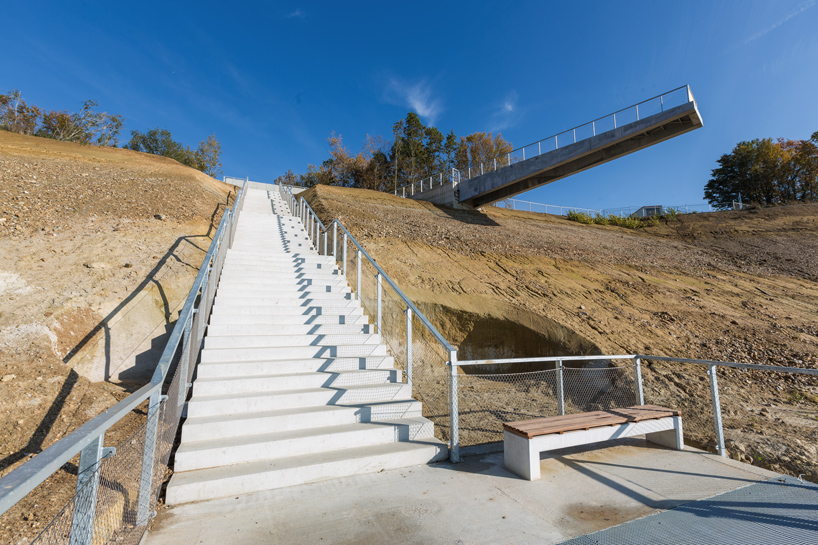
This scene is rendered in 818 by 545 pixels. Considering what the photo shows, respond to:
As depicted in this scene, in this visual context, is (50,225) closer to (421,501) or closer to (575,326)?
(421,501)

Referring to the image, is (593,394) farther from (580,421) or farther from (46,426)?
(46,426)

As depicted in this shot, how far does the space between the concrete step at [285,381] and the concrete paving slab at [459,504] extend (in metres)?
1.36

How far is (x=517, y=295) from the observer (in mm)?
10539

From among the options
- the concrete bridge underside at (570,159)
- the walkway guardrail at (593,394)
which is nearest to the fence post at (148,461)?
the walkway guardrail at (593,394)

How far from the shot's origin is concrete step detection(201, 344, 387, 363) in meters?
4.64

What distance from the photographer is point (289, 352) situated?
5.04m

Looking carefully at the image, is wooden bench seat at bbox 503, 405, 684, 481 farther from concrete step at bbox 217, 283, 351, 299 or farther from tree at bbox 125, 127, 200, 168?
tree at bbox 125, 127, 200, 168

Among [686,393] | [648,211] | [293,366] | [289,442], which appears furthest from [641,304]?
[648,211]

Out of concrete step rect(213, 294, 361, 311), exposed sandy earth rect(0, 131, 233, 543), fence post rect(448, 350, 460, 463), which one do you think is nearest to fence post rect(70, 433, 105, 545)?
exposed sandy earth rect(0, 131, 233, 543)

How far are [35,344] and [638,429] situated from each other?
7.38m

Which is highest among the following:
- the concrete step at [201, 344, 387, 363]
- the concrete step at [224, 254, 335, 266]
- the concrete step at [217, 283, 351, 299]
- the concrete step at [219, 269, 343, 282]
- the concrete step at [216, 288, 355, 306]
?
Answer: the concrete step at [224, 254, 335, 266]

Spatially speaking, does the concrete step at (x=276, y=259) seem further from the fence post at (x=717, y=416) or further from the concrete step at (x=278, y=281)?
the fence post at (x=717, y=416)

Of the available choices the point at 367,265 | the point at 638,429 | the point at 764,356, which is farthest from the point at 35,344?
the point at 764,356

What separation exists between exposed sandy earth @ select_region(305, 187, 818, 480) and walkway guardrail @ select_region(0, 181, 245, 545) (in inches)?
255
